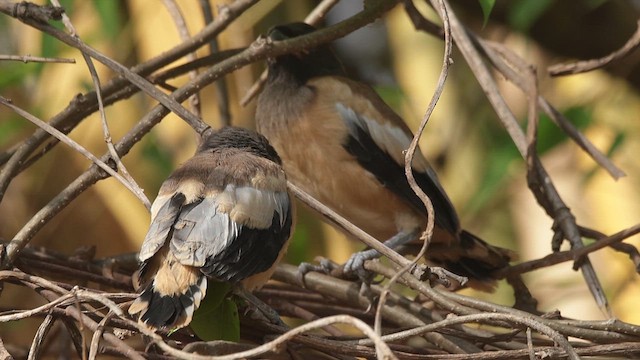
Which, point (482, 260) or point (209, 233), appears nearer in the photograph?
point (209, 233)

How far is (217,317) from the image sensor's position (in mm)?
1916

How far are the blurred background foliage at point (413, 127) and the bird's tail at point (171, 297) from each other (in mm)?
1518

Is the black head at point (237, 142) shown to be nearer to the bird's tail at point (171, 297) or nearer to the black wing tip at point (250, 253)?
the black wing tip at point (250, 253)

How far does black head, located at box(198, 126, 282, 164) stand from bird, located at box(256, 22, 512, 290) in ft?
2.02

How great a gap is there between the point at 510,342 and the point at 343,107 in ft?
3.58

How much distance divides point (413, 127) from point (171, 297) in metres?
2.54

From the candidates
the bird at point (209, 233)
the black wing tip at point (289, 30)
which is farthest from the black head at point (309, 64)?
the bird at point (209, 233)

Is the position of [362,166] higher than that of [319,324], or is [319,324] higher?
[362,166]

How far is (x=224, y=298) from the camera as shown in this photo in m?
1.95

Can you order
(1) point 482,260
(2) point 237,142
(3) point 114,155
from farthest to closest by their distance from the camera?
(1) point 482,260
(2) point 237,142
(3) point 114,155

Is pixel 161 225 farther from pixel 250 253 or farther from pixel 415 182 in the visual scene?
pixel 415 182

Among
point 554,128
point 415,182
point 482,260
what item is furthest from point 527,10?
point 415,182

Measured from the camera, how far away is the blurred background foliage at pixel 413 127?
3600 mm

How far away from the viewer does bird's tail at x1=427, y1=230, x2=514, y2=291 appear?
291 centimetres
